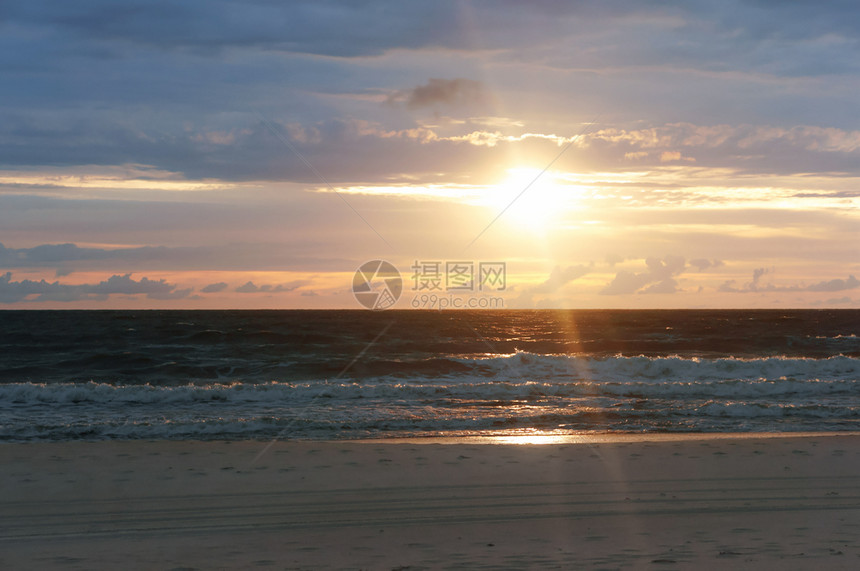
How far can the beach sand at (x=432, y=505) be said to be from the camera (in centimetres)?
673

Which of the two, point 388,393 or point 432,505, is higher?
point 432,505

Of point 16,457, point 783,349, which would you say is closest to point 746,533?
point 16,457

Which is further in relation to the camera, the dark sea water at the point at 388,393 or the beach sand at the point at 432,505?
the dark sea water at the point at 388,393

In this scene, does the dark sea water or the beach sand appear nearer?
the beach sand

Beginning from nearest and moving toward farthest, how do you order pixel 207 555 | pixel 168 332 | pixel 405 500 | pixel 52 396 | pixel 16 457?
pixel 207 555 < pixel 405 500 < pixel 16 457 < pixel 52 396 < pixel 168 332

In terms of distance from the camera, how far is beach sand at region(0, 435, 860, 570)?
265 inches

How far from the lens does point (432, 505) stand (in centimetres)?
863

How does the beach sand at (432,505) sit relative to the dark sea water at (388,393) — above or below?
above

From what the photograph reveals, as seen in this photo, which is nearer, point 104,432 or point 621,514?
point 621,514

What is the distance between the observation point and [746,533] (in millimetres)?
7363

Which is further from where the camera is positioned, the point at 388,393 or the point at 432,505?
the point at 388,393

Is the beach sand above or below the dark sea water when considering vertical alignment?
above

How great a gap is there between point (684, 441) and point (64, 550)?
10829 mm

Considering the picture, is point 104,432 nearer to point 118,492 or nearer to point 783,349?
point 118,492
